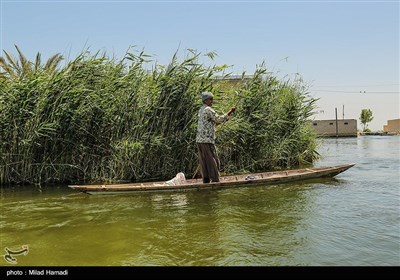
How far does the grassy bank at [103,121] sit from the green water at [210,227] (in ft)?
3.65

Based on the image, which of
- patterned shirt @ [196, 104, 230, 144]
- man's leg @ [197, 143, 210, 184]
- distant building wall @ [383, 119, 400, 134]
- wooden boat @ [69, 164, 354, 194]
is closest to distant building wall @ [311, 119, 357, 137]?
distant building wall @ [383, 119, 400, 134]

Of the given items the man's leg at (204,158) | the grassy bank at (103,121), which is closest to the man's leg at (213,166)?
the man's leg at (204,158)

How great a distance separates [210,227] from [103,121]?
5.03 metres

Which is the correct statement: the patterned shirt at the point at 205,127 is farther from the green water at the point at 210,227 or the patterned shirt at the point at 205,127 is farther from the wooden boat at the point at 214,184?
the green water at the point at 210,227

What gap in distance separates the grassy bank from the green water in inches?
43.8

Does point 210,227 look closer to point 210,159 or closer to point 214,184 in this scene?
point 214,184

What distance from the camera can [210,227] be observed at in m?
4.94

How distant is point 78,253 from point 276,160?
806 centimetres

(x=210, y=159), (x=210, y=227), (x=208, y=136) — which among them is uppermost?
(x=208, y=136)

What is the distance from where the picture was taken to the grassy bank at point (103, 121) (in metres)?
8.52

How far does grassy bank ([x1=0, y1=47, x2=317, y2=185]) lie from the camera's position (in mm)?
8523

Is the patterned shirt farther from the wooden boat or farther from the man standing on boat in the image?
the wooden boat

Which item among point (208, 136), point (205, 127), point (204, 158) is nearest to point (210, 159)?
point (204, 158)

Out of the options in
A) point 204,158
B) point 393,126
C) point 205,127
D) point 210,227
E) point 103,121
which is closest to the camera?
point 210,227
